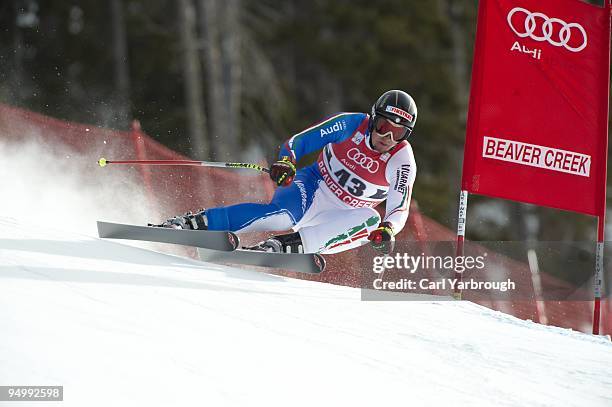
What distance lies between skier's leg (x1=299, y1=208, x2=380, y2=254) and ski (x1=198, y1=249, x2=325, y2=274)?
0.19m

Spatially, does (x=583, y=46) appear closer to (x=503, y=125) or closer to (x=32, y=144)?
(x=503, y=125)

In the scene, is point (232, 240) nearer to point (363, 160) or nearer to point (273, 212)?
point (273, 212)

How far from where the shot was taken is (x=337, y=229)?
6.75 metres

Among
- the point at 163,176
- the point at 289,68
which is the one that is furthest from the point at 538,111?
the point at 289,68

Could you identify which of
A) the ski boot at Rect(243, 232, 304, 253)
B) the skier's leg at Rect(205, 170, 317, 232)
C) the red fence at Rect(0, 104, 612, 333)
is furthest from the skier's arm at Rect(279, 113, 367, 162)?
the red fence at Rect(0, 104, 612, 333)

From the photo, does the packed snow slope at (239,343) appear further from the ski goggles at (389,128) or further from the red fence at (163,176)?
the red fence at (163,176)

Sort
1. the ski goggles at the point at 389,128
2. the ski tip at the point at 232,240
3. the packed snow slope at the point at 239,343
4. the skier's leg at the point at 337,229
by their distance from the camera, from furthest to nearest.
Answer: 1. the skier's leg at the point at 337,229
2. the ski goggles at the point at 389,128
3. the ski tip at the point at 232,240
4. the packed snow slope at the point at 239,343

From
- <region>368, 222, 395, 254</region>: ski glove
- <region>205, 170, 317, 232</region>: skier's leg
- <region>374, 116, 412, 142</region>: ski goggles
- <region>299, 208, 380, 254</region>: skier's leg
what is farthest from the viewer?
<region>299, 208, 380, 254</region>: skier's leg

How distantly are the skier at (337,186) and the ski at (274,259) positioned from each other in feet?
0.23

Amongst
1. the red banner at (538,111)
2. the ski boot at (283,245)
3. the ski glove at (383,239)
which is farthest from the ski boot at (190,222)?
the red banner at (538,111)

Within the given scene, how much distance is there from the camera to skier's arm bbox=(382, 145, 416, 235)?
6339mm

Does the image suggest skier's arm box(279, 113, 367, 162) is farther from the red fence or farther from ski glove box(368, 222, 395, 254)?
the red fence

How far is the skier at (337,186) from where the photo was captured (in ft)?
21.2

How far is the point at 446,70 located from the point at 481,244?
56.2ft
